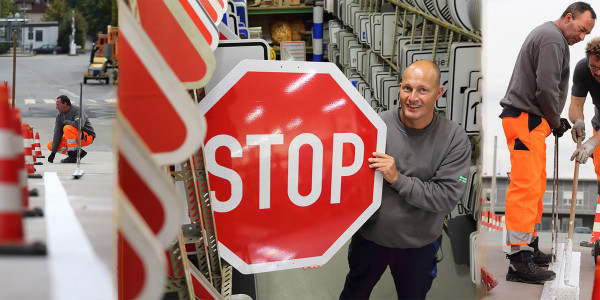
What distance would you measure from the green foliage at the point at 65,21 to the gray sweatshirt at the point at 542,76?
3.17 meters

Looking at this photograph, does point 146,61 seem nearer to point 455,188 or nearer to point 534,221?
point 455,188

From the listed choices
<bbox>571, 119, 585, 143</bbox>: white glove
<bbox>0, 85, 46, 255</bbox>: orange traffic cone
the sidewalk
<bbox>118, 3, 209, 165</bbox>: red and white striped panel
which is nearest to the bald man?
<bbox>118, 3, 209, 165</bbox>: red and white striped panel

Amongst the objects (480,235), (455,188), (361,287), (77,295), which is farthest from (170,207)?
(361,287)

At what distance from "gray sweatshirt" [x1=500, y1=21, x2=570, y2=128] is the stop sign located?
2.14m

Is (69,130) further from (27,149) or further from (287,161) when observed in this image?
(287,161)

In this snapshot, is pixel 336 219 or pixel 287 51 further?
pixel 287 51

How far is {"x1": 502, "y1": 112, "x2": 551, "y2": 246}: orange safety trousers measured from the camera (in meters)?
3.79

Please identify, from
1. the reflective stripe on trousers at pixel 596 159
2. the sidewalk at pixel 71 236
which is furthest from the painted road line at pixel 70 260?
the reflective stripe on trousers at pixel 596 159

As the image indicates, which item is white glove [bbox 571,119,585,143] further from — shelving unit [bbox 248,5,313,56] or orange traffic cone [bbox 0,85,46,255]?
shelving unit [bbox 248,5,313,56]

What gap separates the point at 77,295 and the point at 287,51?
18.4 ft

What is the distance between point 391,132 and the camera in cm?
201

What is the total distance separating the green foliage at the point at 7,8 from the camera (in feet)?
2.92

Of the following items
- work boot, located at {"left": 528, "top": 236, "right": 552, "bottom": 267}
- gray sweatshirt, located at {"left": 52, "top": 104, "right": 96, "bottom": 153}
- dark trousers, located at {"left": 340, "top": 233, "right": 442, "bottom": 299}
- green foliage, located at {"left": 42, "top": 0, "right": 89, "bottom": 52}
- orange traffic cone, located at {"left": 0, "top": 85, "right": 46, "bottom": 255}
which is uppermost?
green foliage, located at {"left": 42, "top": 0, "right": 89, "bottom": 52}

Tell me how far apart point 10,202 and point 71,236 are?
8 centimetres
